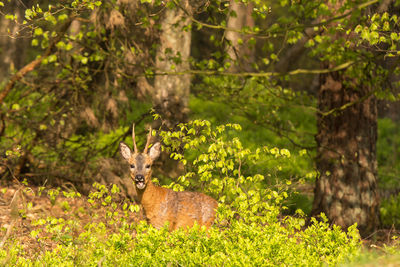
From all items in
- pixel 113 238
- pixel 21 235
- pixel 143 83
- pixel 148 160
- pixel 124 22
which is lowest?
pixel 21 235

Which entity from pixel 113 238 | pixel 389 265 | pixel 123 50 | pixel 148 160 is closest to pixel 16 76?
pixel 123 50

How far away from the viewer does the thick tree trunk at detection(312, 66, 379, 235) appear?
959cm

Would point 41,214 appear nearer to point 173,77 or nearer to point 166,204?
point 166,204

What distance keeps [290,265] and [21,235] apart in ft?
15.1

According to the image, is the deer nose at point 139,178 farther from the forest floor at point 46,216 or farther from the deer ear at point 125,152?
the forest floor at point 46,216

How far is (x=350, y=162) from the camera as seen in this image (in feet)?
31.5

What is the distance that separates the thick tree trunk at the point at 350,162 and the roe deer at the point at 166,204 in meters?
2.91

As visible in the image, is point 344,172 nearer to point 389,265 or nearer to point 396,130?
point 389,265

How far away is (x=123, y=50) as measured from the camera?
927cm

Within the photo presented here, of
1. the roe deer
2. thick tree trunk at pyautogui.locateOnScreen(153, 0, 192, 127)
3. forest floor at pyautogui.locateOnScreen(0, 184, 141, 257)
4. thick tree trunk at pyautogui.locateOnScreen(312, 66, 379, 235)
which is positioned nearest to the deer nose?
the roe deer

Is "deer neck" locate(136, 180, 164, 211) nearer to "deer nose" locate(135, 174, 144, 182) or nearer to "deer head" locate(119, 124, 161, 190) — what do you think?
"deer head" locate(119, 124, 161, 190)

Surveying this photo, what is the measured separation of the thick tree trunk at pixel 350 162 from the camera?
31.4ft

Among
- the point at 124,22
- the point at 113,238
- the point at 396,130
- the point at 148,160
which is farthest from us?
the point at 396,130

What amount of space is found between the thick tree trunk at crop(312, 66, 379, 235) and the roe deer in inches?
115
